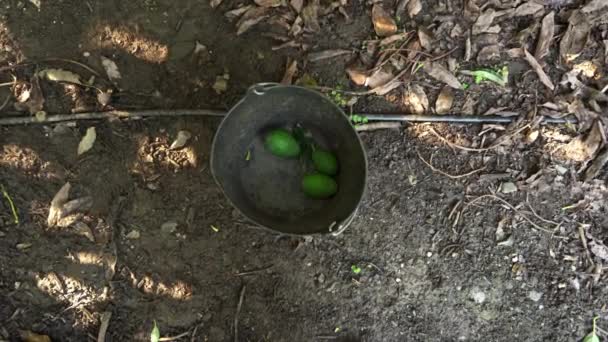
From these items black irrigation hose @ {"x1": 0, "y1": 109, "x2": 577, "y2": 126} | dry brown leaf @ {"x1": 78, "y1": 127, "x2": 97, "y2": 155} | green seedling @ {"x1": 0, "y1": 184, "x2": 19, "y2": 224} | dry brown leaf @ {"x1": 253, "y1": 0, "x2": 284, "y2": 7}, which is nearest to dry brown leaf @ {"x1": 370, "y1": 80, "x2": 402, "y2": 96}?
black irrigation hose @ {"x1": 0, "y1": 109, "x2": 577, "y2": 126}

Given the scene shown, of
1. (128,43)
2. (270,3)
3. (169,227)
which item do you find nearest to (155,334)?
(169,227)

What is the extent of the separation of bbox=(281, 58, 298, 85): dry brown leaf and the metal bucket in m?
0.21

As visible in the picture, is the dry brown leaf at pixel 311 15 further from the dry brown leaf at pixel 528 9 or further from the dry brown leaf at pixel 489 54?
the dry brown leaf at pixel 528 9

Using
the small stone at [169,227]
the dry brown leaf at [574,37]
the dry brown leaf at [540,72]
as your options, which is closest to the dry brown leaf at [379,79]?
the dry brown leaf at [540,72]

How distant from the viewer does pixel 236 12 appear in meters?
2.56

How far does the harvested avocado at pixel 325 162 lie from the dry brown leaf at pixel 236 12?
2.71ft

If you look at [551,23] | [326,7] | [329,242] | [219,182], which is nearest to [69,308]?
[219,182]

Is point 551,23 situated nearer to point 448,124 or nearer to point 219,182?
point 448,124

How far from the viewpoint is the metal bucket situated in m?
2.27

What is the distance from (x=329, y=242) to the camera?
257 centimetres

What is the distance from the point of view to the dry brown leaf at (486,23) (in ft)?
8.43

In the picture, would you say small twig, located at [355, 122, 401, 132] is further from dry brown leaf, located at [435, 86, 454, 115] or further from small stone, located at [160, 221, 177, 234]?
small stone, located at [160, 221, 177, 234]

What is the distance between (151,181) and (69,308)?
2.57ft

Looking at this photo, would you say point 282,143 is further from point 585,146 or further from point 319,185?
point 585,146
